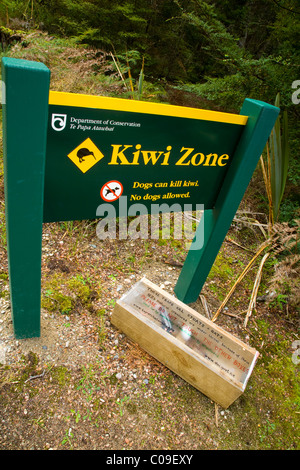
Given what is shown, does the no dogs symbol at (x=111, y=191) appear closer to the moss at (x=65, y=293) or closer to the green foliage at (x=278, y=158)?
the moss at (x=65, y=293)

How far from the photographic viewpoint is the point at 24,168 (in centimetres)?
109

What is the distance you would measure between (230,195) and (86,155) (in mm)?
934

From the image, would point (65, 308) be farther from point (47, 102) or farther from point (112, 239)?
point (47, 102)

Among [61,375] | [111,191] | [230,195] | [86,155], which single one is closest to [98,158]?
[86,155]

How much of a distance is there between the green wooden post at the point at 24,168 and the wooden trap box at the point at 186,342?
1.98ft

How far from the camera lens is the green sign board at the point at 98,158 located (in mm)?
1030

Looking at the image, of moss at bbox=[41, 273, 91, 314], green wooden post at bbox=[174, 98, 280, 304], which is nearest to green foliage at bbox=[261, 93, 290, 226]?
green wooden post at bbox=[174, 98, 280, 304]

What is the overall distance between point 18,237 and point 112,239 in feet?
4.49

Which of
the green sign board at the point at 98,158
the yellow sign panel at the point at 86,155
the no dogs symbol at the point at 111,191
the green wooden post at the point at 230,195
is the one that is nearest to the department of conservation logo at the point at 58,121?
the green sign board at the point at 98,158

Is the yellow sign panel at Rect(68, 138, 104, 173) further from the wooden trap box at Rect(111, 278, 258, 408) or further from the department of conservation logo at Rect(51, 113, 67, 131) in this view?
the wooden trap box at Rect(111, 278, 258, 408)

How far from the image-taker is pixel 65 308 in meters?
1.92

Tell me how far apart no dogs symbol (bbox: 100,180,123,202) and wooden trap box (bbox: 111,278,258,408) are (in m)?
0.67

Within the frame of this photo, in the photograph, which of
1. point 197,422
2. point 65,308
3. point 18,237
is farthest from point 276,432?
point 18,237

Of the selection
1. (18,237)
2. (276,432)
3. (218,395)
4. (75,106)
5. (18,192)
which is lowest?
(276,432)
